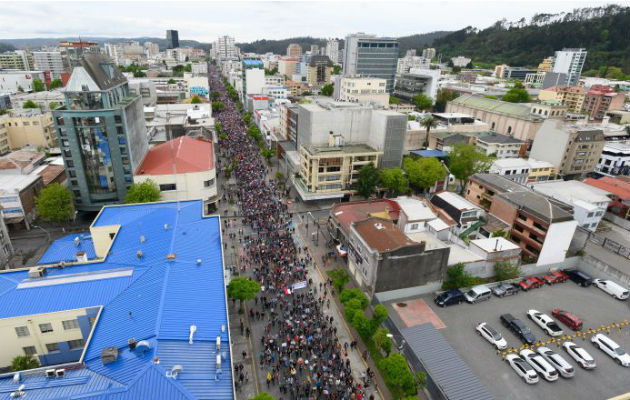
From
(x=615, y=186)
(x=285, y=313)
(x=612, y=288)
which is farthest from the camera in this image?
(x=615, y=186)

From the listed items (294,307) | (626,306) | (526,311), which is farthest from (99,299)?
(626,306)

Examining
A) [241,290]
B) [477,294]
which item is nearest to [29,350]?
[241,290]

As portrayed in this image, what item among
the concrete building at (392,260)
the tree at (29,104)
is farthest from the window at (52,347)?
the tree at (29,104)

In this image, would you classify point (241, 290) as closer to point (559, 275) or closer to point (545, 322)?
point (545, 322)

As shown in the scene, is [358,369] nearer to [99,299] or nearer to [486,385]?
[486,385]

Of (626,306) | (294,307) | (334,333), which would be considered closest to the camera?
(334,333)
